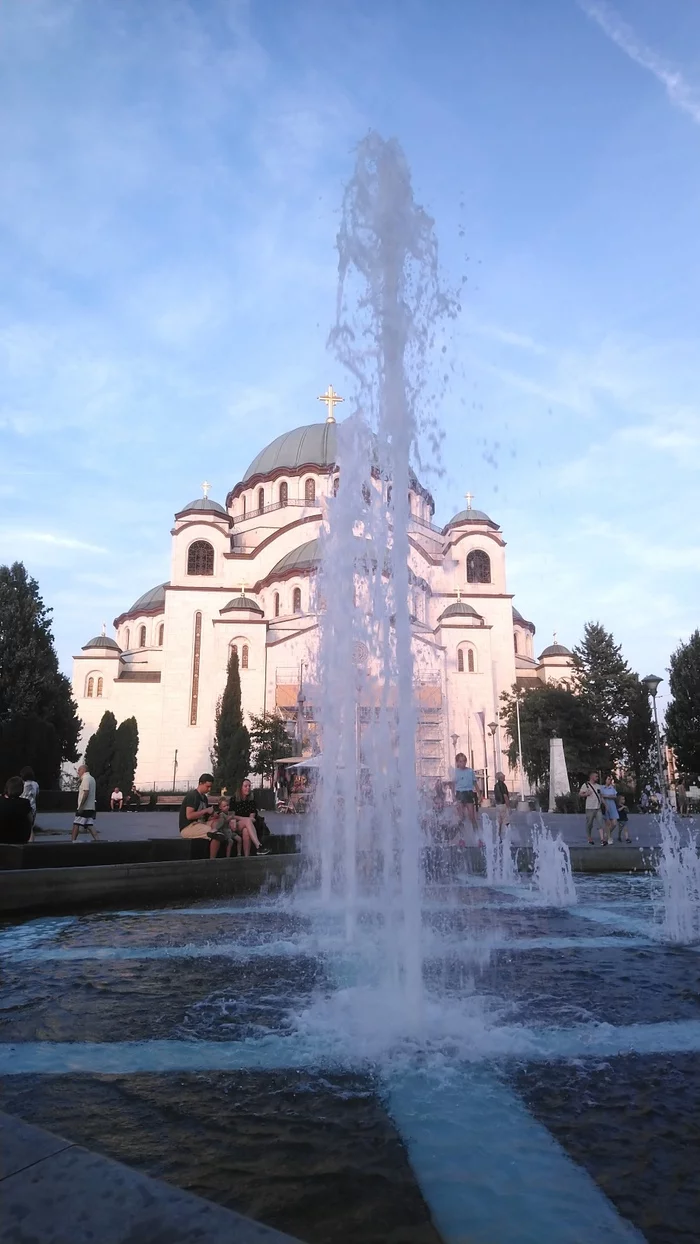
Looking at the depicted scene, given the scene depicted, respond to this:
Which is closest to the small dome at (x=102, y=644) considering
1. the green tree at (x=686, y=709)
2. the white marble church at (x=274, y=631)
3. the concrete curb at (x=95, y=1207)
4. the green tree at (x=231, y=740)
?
the white marble church at (x=274, y=631)

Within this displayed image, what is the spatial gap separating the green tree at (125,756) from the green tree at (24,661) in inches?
216

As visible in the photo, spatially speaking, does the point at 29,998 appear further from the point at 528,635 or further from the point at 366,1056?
the point at 528,635

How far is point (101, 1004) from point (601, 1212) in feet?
8.11

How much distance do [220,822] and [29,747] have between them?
62.2 feet

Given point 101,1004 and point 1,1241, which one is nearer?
point 1,1241

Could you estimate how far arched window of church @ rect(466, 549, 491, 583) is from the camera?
137 ft

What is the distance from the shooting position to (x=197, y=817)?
27.9 feet

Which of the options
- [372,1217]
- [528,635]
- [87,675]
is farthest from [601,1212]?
[528,635]

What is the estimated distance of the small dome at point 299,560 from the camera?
37062mm

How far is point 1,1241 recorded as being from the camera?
50.7 inches

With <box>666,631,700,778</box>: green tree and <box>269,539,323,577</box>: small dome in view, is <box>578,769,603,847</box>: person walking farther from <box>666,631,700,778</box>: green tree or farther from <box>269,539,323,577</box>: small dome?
<box>269,539,323,577</box>: small dome

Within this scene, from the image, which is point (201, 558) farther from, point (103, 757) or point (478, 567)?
point (478, 567)

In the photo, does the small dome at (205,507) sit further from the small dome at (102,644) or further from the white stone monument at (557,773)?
the white stone monument at (557,773)

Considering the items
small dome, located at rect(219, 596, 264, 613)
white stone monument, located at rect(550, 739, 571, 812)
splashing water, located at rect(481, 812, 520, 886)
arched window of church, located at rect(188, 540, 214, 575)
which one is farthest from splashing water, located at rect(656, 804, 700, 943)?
arched window of church, located at rect(188, 540, 214, 575)
